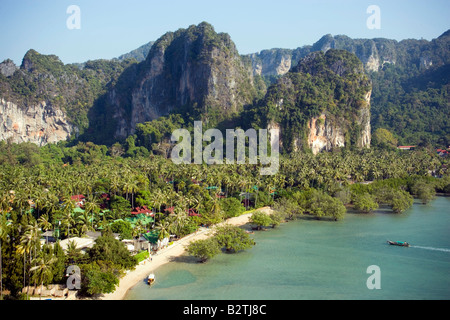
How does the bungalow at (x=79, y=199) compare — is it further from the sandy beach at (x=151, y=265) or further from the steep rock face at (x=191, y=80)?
the steep rock face at (x=191, y=80)

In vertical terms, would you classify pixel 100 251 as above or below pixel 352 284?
above

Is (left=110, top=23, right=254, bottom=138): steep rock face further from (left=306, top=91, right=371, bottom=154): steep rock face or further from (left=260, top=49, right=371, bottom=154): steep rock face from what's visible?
(left=306, top=91, right=371, bottom=154): steep rock face

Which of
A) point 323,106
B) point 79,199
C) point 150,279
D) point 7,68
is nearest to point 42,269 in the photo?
point 150,279

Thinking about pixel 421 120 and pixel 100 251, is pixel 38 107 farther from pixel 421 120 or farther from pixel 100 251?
pixel 421 120

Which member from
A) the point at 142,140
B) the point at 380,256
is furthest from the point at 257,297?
the point at 142,140

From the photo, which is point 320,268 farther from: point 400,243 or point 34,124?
point 34,124
